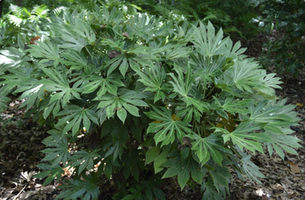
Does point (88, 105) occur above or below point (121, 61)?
below

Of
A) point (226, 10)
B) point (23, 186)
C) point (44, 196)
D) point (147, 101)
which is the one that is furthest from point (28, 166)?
→ point (226, 10)

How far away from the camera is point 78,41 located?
5.65 ft

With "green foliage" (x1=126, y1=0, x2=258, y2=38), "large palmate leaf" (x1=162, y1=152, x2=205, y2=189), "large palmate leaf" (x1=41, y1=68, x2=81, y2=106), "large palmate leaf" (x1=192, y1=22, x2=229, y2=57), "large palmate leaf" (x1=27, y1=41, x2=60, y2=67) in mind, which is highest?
"large palmate leaf" (x1=192, y1=22, x2=229, y2=57)

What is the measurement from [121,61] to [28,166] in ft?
6.55

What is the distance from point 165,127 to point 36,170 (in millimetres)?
2013

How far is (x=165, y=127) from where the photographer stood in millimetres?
1528

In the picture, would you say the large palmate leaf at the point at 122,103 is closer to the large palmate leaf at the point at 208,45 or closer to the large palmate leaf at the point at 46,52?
the large palmate leaf at the point at 46,52

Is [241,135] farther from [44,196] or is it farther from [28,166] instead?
[28,166]

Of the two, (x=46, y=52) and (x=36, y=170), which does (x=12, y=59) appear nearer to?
(x=46, y=52)

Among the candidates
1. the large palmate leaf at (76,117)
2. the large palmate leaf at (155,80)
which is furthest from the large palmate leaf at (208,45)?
the large palmate leaf at (76,117)

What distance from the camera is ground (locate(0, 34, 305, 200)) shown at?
2.63 m

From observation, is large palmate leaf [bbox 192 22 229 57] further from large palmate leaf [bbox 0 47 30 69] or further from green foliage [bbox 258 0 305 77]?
green foliage [bbox 258 0 305 77]

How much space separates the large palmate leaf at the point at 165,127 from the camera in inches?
57.4

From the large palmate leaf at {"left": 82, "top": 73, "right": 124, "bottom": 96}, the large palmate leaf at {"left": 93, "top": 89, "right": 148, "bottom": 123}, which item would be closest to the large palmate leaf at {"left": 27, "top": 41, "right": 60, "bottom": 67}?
the large palmate leaf at {"left": 82, "top": 73, "right": 124, "bottom": 96}
